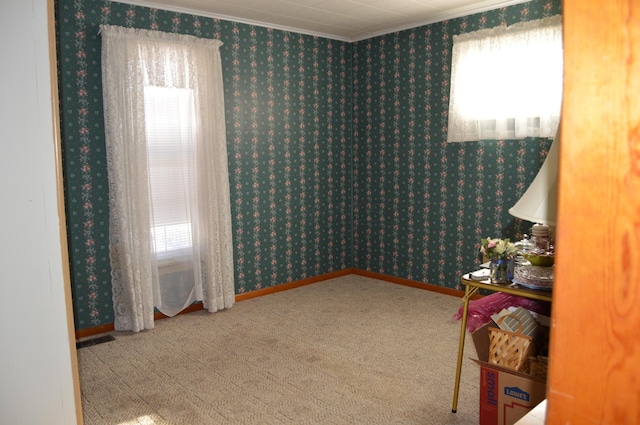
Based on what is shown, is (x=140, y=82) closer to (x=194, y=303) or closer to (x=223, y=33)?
(x=223, y=33)

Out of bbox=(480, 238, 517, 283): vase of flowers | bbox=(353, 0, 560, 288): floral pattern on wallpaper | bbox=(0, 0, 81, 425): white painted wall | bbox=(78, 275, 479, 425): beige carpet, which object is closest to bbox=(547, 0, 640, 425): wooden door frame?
bbox=(0, 0, 81, 425): white painted wall

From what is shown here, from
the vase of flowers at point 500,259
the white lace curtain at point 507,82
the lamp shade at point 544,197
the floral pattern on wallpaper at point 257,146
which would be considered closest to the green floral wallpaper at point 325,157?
the floral pattern on wallpaper at point 257,146

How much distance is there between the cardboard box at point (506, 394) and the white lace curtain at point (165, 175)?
2.59 metres

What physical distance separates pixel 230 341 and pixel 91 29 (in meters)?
2.56

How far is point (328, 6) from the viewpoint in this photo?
400 centimetres

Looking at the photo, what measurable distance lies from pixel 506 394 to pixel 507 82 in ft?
8.91

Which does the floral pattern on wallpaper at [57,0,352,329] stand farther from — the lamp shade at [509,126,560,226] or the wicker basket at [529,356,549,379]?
the lamp shade at [509,126,560,226]

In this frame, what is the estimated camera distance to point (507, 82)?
3.95 metres

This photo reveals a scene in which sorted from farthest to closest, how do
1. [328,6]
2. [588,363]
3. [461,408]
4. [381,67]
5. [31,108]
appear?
[381,67] < [328,6] < [461,408] < [31,108] < [588,363]

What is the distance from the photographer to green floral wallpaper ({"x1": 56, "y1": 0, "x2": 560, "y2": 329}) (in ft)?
11.9

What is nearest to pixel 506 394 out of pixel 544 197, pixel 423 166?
pixel 544 197

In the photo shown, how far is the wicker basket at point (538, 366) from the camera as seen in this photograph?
204 cm

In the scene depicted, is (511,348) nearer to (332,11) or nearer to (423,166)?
(423,166)

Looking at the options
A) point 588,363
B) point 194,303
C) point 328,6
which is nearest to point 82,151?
point 194,303
